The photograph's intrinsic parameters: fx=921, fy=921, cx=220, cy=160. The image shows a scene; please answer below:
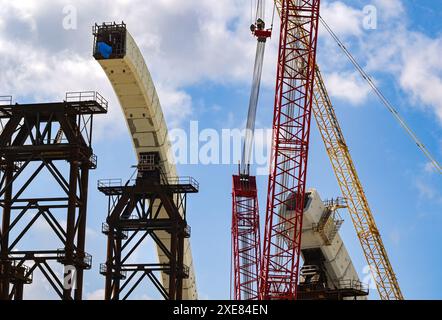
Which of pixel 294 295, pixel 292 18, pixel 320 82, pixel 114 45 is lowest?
pixel 294 295

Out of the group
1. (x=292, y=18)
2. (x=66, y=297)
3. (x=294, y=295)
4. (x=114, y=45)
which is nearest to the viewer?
(x=66, y=297)

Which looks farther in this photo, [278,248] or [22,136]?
[278,248]

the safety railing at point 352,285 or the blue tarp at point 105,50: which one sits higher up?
the blue tarp at point 105,50

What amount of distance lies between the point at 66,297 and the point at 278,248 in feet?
87.8

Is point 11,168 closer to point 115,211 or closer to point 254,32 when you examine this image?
point 115,211

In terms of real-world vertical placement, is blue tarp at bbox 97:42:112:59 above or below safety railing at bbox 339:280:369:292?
above

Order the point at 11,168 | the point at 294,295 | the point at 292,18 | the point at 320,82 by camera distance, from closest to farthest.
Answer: the point at 11,168, the point at 294,295, the point at 292,18, the point at 320,82

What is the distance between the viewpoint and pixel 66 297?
59.0 meters
